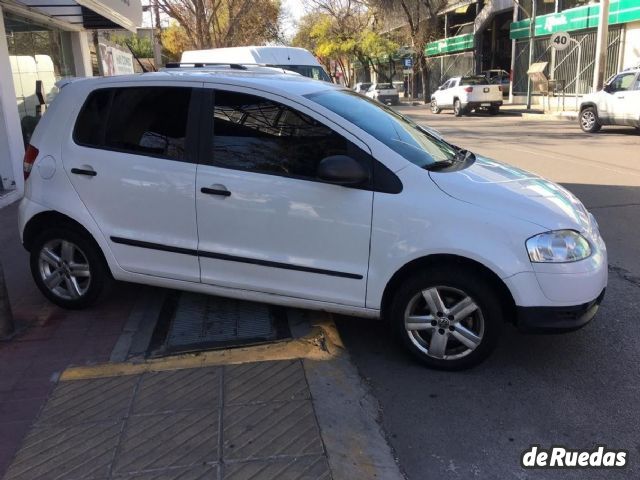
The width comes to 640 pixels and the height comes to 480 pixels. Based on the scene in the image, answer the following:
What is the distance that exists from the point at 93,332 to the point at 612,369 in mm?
3597

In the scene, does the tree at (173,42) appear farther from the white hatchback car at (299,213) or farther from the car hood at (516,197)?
the car hood at (516,197)

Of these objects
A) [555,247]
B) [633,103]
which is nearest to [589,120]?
[633,103]

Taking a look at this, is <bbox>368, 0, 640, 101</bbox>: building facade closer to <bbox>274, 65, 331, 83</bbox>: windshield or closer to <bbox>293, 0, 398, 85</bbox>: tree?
<bbox>293, 0, 398, 85</bbox>: tree

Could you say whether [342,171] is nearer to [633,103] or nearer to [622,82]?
[633,103]

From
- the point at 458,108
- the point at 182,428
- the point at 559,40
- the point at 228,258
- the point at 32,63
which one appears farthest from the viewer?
the point at 458,108

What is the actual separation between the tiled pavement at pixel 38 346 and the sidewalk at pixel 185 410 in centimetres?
1

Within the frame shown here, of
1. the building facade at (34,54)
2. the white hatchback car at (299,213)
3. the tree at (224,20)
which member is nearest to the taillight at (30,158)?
the white hatchback car at (299,213)

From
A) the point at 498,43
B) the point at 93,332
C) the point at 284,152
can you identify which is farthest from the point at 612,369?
the point at 498,43

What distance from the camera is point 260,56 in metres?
11.6

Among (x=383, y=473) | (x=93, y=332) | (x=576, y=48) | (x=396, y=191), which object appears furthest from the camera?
(x=576, y=48)

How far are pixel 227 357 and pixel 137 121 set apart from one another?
183cm

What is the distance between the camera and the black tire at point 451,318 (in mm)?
3428

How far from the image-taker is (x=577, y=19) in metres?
25.1

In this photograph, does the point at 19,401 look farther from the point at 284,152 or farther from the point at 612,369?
the point at 612,369
